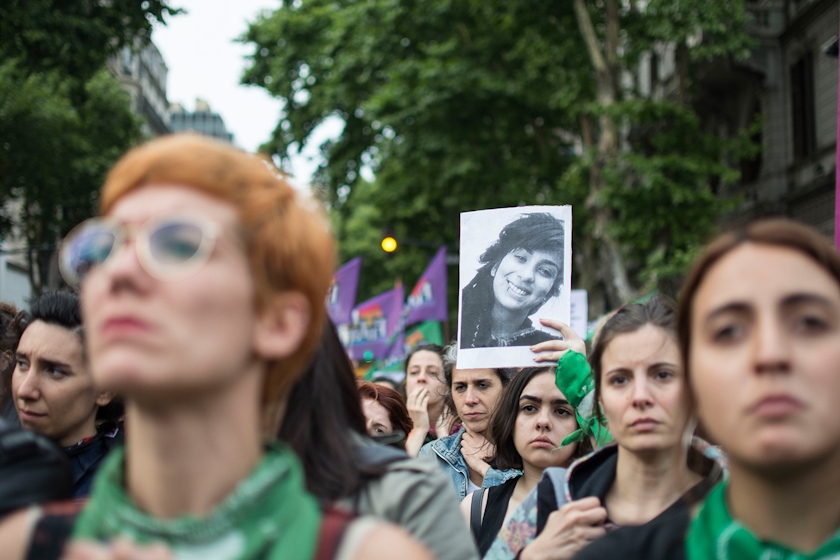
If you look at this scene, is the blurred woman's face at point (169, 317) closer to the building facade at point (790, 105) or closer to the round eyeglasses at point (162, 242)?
the round eyeglasses at point (162, 242)

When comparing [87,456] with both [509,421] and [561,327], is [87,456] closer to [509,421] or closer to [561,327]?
[509,421]

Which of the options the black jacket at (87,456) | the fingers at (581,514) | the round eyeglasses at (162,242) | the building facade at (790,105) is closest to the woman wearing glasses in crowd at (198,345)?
the round eyeglasses at (162,242)

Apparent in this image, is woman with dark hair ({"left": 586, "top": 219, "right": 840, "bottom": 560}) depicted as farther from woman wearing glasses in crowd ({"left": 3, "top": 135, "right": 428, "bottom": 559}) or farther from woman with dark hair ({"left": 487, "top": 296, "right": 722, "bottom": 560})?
woman with dark hair ({"left": 487, "top": 296, "right": 722, "bottom": 560})

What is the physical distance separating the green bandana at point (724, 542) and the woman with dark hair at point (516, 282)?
7.70 ft

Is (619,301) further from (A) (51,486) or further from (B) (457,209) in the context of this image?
(A) (51,486)

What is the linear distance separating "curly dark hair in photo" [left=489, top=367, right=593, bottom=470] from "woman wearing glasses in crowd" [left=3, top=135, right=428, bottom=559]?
254 centimetres

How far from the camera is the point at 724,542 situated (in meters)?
1.61

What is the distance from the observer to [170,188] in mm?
1497

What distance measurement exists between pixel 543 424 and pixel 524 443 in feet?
0.40

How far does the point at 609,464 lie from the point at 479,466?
2.11m

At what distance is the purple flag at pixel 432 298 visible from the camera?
11.1 metres

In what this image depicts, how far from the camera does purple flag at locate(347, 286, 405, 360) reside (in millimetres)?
11148

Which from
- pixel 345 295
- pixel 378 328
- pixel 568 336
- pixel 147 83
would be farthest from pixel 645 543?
pixel 147 83

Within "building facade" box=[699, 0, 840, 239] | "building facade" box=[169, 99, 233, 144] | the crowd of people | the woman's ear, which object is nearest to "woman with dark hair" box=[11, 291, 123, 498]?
the crowd of people
